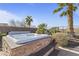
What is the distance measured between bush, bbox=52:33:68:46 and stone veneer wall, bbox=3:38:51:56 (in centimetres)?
16

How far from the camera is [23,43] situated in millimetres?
2830

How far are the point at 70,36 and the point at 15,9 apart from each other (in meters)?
0.82

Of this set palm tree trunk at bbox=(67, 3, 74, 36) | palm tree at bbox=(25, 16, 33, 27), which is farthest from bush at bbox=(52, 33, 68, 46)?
palm tree at bbox=(25, 16, 33, 27)

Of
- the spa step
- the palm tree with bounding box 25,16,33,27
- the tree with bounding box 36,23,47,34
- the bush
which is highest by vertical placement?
the palm tree with bounding box 25,16,33,27

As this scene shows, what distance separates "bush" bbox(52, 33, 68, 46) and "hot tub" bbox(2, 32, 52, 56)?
0.11 meters

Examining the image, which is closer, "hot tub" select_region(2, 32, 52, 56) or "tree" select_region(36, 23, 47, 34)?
"hot tub" select_region(2, 32, 52, 56)

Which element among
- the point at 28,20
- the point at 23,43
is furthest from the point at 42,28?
the point at 23,43

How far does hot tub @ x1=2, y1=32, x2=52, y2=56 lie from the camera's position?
2.78 m

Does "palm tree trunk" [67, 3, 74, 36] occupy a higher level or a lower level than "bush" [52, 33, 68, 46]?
higher

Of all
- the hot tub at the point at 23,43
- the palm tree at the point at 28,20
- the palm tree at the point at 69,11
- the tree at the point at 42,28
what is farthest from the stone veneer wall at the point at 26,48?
the palm tree at the point at 69,11

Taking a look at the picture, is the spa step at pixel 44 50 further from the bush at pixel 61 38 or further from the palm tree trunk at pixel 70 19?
the palm tree trunk at pixel 70 19

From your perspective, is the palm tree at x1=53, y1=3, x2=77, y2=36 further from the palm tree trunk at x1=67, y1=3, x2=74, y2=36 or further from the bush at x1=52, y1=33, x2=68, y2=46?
the bush at x1=52, y1=33, x2=68, y2=46

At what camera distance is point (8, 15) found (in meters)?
2.85

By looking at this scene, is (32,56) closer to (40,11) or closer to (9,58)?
(9,58)
